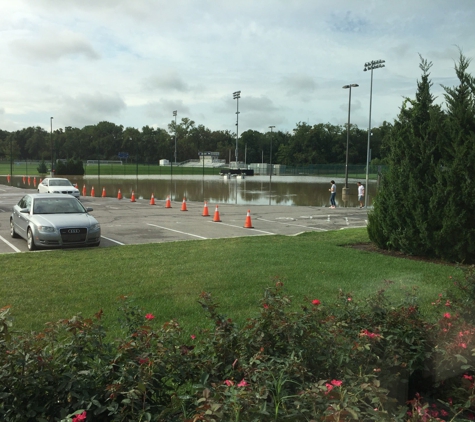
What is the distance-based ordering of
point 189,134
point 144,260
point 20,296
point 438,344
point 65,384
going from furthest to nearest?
point 189,134 → point 144,260 → point 20,296 → point 438,344 → point 65,384

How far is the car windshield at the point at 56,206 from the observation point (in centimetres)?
1377

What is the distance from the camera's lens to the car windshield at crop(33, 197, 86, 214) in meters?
13.8

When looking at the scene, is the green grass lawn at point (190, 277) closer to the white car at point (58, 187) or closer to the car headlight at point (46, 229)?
the car headlight at point (46, 229)

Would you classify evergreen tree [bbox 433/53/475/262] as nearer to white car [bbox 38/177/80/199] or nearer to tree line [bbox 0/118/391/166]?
white car [bbox 38/177/80/199]

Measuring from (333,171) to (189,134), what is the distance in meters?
65.5

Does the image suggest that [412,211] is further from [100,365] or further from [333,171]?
[333,171]

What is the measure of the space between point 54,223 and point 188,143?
135753 mm

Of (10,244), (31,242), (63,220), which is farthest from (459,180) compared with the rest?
(10,244)

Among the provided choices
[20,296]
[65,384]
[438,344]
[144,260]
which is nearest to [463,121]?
[144,260]

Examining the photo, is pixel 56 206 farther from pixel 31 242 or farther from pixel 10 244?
pixel 31 242

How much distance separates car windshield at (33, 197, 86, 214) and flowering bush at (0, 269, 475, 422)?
10826 mm

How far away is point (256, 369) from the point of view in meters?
3.09

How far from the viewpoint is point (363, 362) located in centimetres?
344

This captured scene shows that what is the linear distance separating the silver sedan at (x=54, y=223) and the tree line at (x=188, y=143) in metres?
96.8
